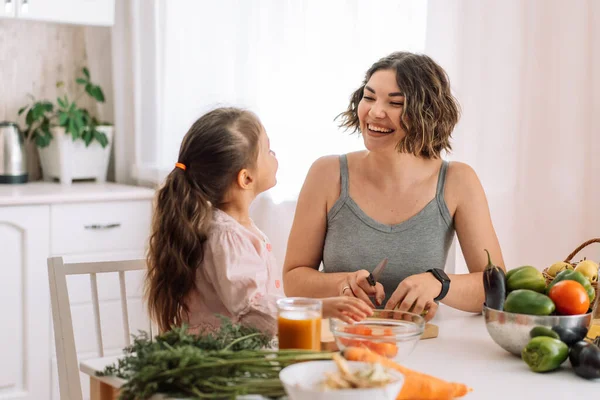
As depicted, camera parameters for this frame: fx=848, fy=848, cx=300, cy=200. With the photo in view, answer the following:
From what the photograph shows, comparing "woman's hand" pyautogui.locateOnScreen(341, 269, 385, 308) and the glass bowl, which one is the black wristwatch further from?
the glass bowl

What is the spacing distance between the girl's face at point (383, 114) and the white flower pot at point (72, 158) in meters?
1.83

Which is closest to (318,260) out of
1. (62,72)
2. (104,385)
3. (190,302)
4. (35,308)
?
(190,302)

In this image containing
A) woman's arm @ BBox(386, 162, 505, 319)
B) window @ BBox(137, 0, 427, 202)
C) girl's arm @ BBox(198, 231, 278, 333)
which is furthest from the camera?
window @ BBox(137, 0, 427, 202)

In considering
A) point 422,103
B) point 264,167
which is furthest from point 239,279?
point 422,103

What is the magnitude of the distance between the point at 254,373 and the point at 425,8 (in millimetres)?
1761

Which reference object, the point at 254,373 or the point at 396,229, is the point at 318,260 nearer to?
the point at 396,229

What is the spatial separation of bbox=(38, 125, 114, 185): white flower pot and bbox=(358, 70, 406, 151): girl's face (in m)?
1.83

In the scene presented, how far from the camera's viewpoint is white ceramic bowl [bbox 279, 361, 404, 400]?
41.4 inches

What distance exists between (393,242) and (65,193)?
1.56 metres

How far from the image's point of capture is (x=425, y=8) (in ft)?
8.75

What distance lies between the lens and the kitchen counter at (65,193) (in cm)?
306

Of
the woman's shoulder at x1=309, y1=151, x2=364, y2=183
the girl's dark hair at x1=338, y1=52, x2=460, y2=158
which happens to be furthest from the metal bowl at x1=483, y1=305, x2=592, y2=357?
the woman's shoulder at x1=309, y1=151, x2=364, y2=183

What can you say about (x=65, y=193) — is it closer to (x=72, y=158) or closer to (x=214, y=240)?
(x=72, y=158)

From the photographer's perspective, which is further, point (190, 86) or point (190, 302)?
point (190, 86)
